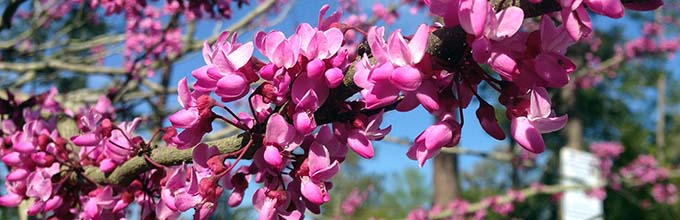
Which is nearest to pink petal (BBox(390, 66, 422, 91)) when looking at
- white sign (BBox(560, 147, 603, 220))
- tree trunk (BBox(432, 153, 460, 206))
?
white sign (BBox(560, 147, 603, 220))

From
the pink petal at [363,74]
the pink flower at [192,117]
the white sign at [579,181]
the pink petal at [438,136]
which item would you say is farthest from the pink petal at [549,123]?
the white sign at [579,181]

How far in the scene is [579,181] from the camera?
19.6ft

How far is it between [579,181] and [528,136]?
5.63 m

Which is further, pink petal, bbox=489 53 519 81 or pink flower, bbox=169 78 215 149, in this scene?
pink flower, bbox=169 78 215 149

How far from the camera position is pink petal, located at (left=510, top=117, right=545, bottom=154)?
0.75 metres

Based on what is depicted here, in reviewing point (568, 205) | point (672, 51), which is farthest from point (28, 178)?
point (672, 51)

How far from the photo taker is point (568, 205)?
5.64 meters

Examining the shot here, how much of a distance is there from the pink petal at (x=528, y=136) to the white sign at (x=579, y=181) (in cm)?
515

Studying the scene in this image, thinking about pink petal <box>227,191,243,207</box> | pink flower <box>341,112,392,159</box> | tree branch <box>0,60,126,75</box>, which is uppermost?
pink flower <box>341,112,392,159</box>

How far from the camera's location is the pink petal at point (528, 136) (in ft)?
2.47

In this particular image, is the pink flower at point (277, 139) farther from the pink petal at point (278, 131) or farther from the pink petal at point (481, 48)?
the pink petal at point (481, 48)

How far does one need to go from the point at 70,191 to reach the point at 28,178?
0.28 ft

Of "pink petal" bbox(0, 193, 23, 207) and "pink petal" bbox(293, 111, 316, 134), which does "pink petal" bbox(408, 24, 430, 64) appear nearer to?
"pink petal" bbox(293, 111, 316, 134)

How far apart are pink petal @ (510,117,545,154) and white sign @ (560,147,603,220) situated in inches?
203
